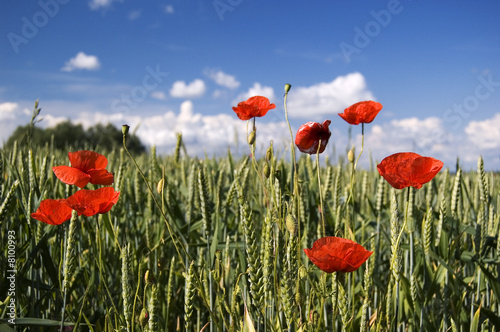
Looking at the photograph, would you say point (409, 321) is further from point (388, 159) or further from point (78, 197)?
point (78, 197)

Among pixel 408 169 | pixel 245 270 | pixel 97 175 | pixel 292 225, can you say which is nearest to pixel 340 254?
pixel 292 225

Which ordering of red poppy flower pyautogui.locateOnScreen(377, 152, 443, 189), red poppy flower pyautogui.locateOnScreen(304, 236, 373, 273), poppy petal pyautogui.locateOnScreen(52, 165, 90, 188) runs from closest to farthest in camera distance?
1. red poppy flower pyautogui.locateOnScreen(304, 236, 373, 273)
2. red poppy flower pyautogui.locateOnScreen(377, 152, 443, 189)
3. poppy petal pyautogui.locateOnScreen(52, 165, 90, 188)

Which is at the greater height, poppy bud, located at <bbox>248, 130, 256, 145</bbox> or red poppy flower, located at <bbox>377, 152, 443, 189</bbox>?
poppy bud, located at <bbox>248, 130, 256, 145</bbox>

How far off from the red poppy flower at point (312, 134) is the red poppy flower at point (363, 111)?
141mm

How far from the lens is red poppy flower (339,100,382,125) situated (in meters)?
1.01

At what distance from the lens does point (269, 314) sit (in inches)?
33.1

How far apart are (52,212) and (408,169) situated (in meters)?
0.72

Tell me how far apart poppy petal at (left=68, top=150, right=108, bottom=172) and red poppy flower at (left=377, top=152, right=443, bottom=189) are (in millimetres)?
602

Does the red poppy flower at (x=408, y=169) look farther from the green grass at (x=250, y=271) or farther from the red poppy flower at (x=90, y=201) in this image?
the red poppy flower at (x=90, y=201)

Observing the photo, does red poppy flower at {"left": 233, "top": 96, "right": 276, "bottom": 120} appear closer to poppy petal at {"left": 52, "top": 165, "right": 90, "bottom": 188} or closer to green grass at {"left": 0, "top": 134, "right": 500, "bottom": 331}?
green grass at {"left": 0, "top": 134, "right": 500, "bottom": 331}

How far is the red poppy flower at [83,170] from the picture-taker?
3.01 feet

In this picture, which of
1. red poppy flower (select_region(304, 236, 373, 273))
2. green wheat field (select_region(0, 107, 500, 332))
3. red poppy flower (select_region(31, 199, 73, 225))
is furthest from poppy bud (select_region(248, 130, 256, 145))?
red poppy flower (select_region(31, 199, 73, 225))

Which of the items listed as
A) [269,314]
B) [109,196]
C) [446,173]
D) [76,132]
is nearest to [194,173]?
[109,196]

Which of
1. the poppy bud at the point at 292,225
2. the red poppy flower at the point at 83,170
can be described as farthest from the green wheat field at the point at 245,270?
the red poppy flower at the point at 83,170
